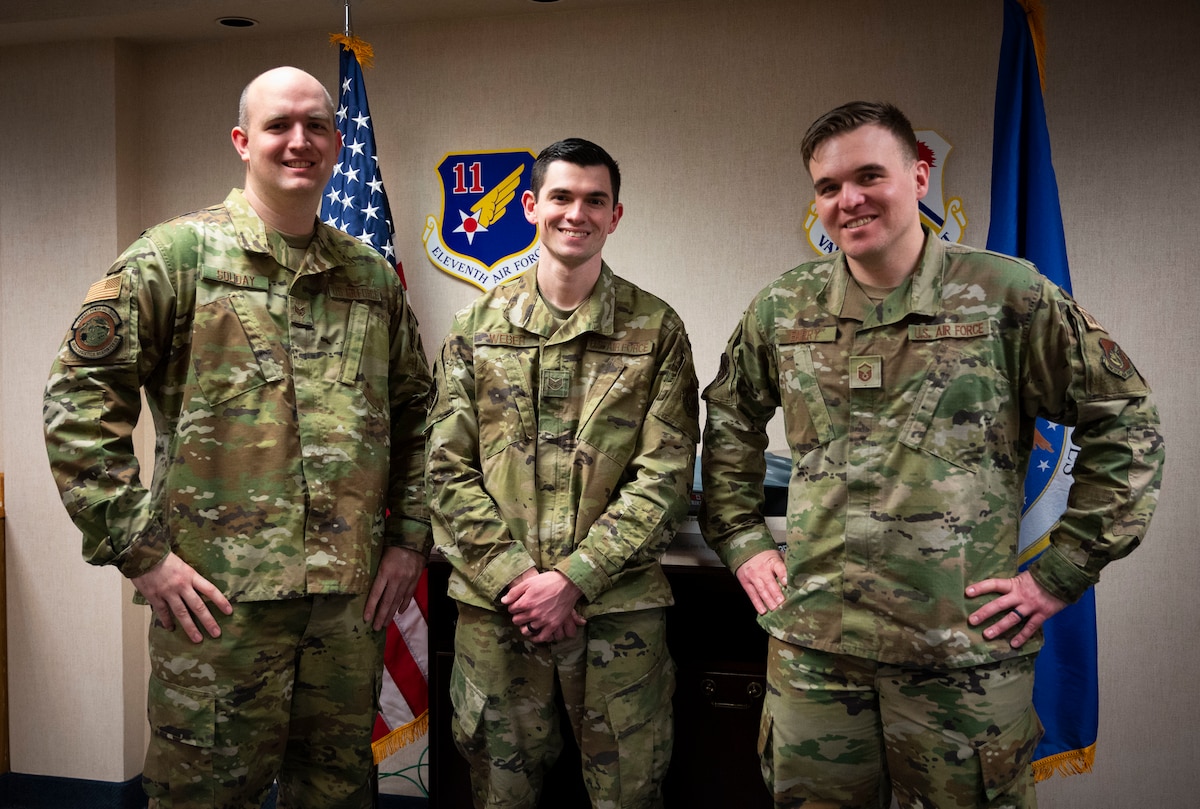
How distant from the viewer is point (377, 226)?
2977 mm

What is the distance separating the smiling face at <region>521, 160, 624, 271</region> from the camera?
205cm

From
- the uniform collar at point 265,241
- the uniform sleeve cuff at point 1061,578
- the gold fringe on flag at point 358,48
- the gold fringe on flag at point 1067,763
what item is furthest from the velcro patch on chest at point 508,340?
the gold fringe on flag at point 1067,763

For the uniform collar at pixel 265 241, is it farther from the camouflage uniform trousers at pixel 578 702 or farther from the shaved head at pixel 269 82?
the camouflage uniform trousers at pixel 578 702

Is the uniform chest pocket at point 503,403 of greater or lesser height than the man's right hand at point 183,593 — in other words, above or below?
above

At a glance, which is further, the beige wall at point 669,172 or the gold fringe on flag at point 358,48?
the gold fringe on flag at point 358,48

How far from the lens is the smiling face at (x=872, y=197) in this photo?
1.79 metres

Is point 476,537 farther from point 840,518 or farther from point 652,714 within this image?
point 840,518

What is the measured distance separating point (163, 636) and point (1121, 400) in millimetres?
1937

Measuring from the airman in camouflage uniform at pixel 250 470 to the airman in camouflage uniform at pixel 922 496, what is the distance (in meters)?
0.93

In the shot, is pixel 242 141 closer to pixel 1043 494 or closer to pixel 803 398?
pixel 803 398

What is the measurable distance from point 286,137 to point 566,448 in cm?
89

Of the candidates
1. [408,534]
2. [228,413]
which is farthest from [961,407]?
[228,413]

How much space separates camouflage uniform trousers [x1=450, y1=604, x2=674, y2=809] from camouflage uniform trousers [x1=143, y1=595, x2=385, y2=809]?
239mm

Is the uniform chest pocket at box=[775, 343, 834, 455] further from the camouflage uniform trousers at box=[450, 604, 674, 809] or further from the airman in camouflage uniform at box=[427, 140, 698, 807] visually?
the camouflage uniform trousers at box=[450, 604, 674, 809]
